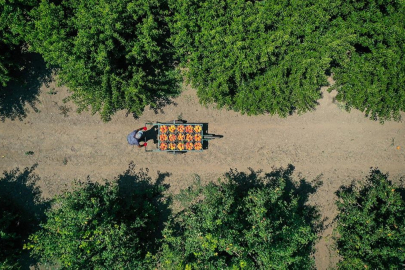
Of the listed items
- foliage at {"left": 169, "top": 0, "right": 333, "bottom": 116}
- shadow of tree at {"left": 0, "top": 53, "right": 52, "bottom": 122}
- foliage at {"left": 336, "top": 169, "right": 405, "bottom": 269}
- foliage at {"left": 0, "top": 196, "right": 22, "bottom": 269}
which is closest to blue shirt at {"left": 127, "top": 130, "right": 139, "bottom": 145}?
foliage at {"left": 169, "top": 0, "right": 333, "bottom": 116}

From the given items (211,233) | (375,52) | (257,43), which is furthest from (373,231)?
(257,43)

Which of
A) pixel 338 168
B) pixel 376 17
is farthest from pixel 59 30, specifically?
pixel 338 168

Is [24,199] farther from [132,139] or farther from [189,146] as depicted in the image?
[189,146]

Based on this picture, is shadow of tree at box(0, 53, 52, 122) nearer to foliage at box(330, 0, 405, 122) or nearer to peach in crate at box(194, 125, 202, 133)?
peach in crate at box(194, 125, 202, 133)

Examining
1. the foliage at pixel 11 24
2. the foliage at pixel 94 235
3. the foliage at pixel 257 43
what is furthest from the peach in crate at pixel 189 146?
the foliage at pixel 11 24

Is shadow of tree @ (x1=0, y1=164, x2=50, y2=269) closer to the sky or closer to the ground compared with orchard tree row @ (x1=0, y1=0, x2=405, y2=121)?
closer to the ground
